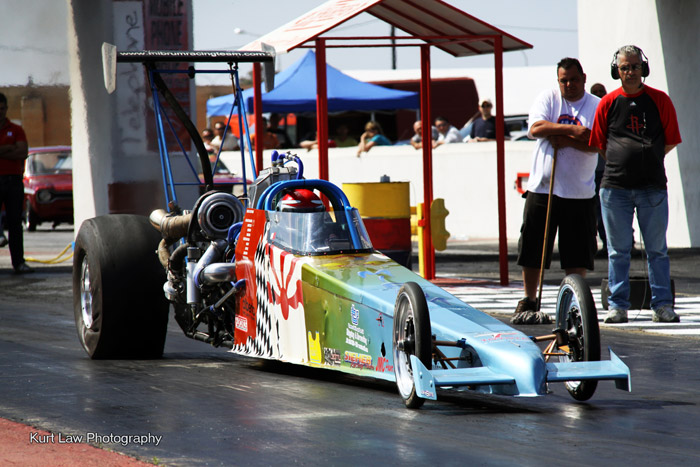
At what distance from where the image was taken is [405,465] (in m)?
4.73

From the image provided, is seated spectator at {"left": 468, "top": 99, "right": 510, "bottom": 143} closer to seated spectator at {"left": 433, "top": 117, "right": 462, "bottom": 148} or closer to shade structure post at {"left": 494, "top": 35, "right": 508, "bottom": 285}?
A: seated spectator at {"left": 433, "top": 117, "right": 462, "bottom": 148}

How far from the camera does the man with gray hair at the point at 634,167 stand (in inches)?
364

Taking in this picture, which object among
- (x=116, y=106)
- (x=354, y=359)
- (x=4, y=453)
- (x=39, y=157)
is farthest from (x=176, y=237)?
(x=39, y=157)

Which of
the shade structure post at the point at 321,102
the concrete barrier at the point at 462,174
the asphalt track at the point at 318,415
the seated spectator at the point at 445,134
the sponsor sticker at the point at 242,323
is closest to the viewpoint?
the asphalt track at the point at 318,415

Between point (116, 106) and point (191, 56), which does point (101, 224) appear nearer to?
point (191, 56)

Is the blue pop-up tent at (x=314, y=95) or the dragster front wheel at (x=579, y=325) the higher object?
the blue pop-up tent at (x=314, y=95)

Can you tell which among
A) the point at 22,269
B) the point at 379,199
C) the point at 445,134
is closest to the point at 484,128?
the point at 445,134

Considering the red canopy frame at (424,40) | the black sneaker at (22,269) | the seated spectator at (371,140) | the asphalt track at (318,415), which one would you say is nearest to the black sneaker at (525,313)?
the asphalt track at (318,415)

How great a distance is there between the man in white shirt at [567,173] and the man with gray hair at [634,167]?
0.52ft

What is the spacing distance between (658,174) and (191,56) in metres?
3.70

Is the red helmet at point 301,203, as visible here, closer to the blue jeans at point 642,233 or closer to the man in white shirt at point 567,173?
the man in white shirt at point 567,173

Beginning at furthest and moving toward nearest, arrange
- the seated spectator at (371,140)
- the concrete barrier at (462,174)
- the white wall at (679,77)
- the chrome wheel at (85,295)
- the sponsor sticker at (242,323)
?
the seated spectator at (371,140), the concrete barrier at (462,174), the white wall at (679,77), the chrome wheel at (85,295), the sponsor sticker at (242,323)

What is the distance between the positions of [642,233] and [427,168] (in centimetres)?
416

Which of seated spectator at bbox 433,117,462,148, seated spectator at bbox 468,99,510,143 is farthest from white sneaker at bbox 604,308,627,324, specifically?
seated spectator at bbox 433,117,462,148
